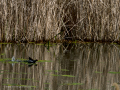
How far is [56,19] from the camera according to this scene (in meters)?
9.68

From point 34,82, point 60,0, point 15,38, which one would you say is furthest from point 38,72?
point 60,0

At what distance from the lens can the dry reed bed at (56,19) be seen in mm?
9195

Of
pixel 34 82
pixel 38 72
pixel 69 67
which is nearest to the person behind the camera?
pixel 34 82

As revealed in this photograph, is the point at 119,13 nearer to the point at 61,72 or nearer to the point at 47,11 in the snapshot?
the point at 47,11

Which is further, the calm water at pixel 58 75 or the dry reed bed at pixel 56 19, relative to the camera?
the dry reed bed at pixel 56 19

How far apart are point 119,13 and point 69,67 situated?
211 inches

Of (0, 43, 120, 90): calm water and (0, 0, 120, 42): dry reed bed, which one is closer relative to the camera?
(0, 43, 120, 90): calm water

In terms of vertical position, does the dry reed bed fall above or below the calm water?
above

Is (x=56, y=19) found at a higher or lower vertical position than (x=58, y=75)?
higher

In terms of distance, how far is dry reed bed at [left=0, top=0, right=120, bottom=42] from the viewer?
9.20 meters

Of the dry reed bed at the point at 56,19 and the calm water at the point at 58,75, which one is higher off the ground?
the dry reed bed at the point at 56,19

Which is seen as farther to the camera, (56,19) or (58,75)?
(56,19)

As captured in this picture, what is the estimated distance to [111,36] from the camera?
10367 mm

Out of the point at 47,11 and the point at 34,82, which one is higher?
the point at 47,11
